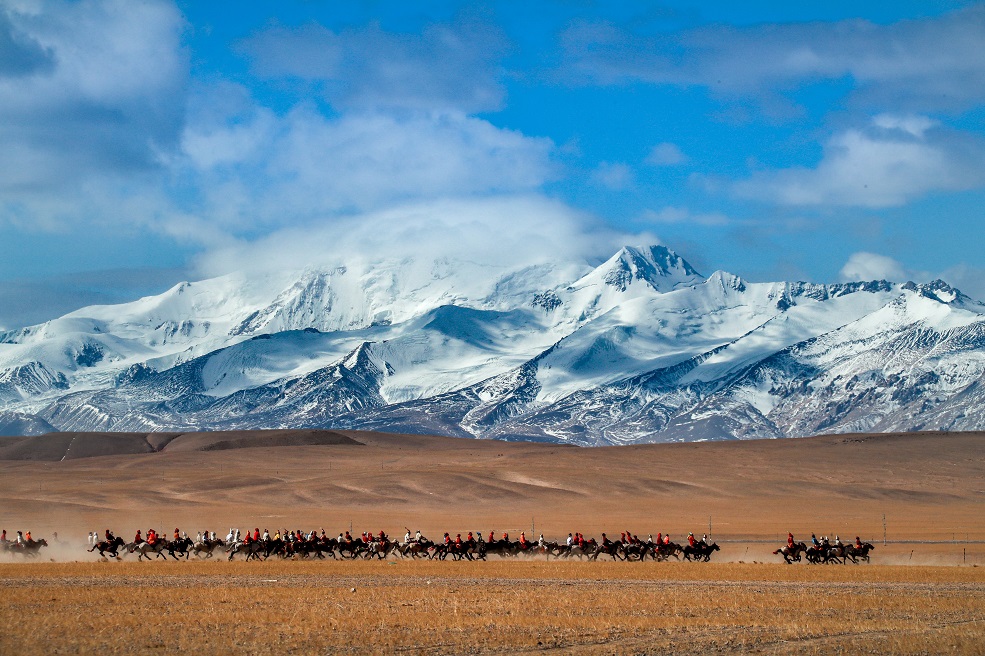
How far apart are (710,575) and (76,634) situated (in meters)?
27.0

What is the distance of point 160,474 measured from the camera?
14975 cm

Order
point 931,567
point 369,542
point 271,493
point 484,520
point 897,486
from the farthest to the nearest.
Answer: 1. point 897,486
2. point 271,493
3. point 484,520
4. point 369,542
5. point 931,567

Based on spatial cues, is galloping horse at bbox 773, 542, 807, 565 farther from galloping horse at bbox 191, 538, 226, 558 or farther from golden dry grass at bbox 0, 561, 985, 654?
galloping horse at bbox 191, 538, 226, 558

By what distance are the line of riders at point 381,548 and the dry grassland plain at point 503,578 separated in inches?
82.1

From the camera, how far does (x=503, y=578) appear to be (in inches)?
1844

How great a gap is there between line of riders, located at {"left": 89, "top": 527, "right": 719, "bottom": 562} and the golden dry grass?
25.7ft

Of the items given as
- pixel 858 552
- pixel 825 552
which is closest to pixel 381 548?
pixel 825 552

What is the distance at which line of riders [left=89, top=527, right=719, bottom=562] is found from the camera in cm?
5819

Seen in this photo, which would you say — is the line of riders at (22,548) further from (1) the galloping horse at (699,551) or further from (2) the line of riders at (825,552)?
(2) the line of riders at (825,552)

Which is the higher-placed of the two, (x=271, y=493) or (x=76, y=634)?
(x=271, y=493)

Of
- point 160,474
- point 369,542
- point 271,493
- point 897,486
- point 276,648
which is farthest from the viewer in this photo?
point 160,474

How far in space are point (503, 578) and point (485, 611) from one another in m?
13.0

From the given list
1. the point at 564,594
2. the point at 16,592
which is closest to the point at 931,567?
the point at 564,594

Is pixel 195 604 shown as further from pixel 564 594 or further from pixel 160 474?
pixel 160 474
